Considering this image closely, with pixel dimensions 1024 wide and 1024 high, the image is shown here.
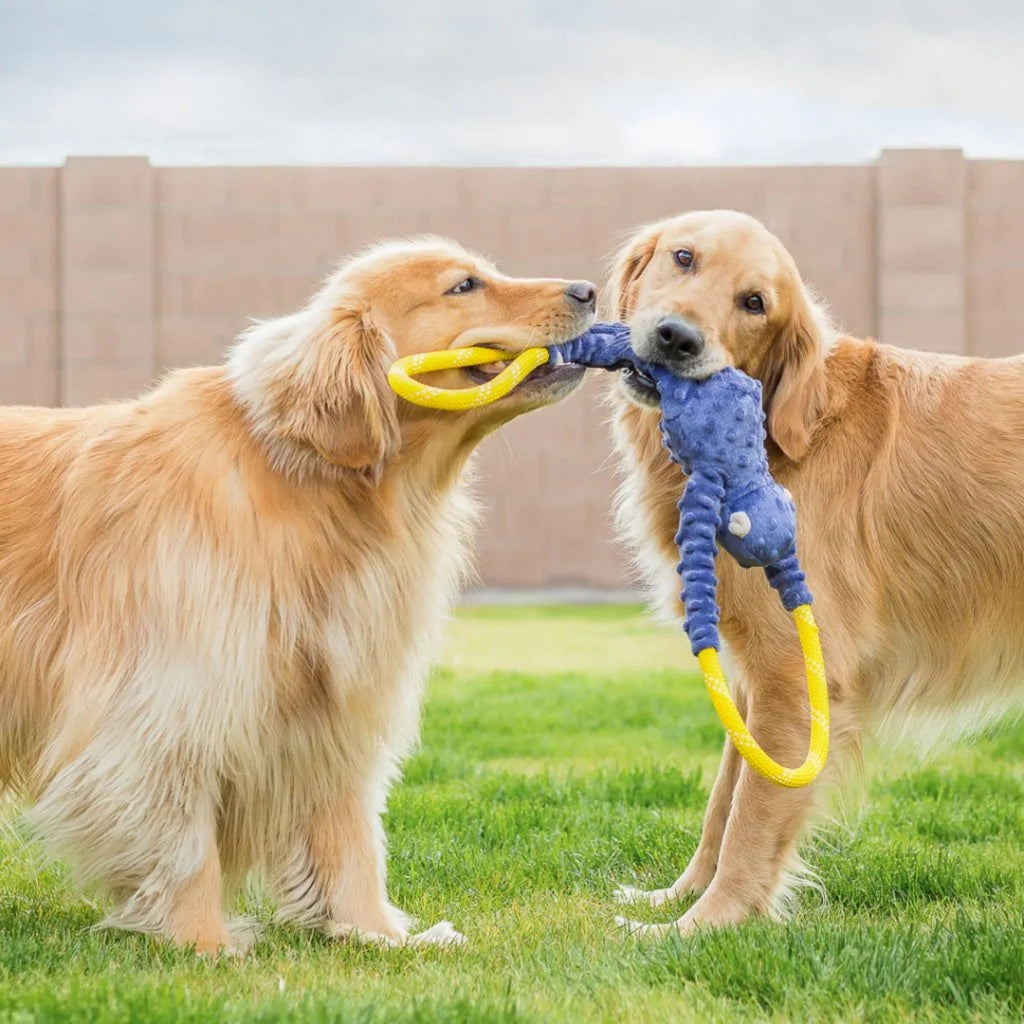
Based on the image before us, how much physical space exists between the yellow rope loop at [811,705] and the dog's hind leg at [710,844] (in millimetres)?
491

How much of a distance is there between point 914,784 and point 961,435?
81.7 inches

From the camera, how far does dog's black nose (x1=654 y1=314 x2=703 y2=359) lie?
141 inches

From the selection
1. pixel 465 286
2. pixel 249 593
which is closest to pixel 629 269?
pixel 465 286

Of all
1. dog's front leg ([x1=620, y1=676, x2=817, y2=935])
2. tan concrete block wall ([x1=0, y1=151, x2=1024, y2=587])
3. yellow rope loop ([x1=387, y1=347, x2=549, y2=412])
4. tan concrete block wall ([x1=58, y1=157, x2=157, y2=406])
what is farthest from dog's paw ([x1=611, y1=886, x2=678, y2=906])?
tan concrete block wall ([x1=58, y1=157, x2=157, y2=406])

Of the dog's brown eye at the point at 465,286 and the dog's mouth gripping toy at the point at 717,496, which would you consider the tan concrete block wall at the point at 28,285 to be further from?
the dog's mouth gripping toy at the point at 717,496

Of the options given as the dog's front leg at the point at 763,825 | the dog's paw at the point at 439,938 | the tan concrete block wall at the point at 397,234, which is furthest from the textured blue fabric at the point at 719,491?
the tan concrete block wall at the point at 397,234

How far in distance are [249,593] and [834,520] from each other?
1613 mm

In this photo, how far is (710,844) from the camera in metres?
4.05

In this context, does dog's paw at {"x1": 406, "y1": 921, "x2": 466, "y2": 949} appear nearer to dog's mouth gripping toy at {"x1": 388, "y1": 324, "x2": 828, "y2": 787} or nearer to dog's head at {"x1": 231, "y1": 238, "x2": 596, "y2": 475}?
dog's mouth gripping toy at {"x1": 388, "y1": 324, "x2": 828, "y2": 787}

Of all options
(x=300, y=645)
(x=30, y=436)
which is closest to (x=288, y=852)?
(x=300, y=645)

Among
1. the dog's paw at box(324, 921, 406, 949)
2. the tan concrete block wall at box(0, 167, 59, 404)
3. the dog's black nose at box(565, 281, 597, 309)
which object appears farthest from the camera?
the tan concrete block wall at box(0, 167, 59, 404)

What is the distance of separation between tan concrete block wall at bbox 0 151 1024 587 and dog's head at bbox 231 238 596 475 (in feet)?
32.0

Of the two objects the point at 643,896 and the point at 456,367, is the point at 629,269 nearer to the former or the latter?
the point at 456,367

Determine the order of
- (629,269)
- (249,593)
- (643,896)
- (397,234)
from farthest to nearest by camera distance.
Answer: (397,234)
(629,269)
(643,896)
(249,593)
